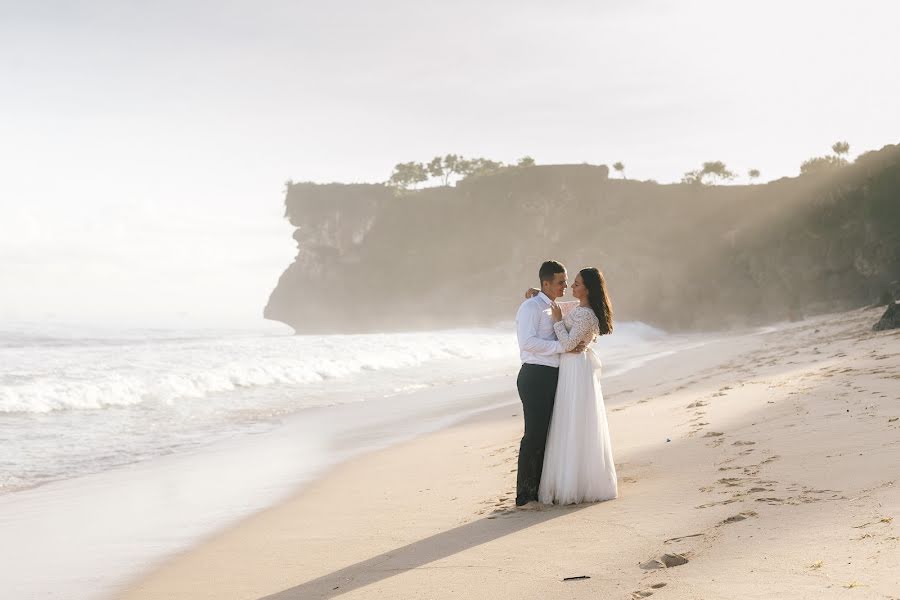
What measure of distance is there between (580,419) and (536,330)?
82cm

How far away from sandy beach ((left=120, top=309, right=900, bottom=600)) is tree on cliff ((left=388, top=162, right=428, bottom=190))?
8350 centimetres

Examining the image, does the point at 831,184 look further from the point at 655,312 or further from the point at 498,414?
the point at 498,414

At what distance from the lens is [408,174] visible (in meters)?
89.9

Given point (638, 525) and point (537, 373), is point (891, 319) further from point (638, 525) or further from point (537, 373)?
point (638, 525)

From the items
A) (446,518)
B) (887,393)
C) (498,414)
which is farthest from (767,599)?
(498,414)

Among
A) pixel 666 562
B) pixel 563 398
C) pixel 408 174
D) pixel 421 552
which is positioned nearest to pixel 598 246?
pixel 408 174

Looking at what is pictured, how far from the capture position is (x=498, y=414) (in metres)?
11.8

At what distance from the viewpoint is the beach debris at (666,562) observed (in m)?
3.69

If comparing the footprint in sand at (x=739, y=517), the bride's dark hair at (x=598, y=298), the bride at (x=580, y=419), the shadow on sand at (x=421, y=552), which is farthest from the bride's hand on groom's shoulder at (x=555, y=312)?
the footprint in sand at (x=739, y=517)

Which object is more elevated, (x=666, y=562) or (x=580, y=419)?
(x=580, y=419)

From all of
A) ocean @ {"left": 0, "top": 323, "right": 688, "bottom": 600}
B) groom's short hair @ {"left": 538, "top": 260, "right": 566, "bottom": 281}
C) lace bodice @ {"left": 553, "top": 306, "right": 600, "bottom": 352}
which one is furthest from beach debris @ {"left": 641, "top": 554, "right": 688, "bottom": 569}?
ocean @ {"left": 0, "top": 323, "right": 688, "bottom": 600}

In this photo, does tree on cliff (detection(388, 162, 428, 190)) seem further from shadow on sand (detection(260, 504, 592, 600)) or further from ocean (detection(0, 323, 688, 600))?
shadow on sand (detection(260, 504, 592, 600))

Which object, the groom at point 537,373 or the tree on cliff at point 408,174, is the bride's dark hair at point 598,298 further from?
the tree on cliff at point 408,174

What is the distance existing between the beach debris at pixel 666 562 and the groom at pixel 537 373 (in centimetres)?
184
